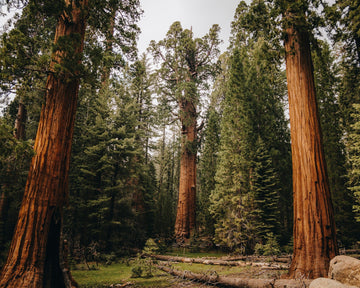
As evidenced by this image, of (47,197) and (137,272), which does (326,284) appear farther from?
(137,272)

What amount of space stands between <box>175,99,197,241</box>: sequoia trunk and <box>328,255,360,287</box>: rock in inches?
487

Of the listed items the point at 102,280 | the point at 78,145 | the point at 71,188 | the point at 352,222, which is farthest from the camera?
the point at 352,222

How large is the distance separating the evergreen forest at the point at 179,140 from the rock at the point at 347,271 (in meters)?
0.89

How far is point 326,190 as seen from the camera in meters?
4.67

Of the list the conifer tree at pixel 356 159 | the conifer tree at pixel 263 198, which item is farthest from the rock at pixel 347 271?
the conifer tree at pixel 263 198

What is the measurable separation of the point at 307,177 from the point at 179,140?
478 inches

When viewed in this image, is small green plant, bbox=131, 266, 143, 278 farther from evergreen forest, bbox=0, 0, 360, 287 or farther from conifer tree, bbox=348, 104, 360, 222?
conifer tree, bbox=348, 104, 360, 222

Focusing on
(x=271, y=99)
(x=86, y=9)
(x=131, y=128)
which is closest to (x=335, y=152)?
(x=271, y=99)

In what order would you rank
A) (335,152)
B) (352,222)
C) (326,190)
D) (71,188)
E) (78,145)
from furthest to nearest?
(335,152)
(352,222)
(78,145)
(71,188)
(326,190)

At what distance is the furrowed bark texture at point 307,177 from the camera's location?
14.3 feet

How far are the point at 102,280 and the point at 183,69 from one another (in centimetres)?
1435

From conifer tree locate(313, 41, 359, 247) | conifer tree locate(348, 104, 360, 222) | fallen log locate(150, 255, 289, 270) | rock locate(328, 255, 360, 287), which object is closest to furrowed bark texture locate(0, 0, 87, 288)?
rock locate(328, 255, 360, 287)

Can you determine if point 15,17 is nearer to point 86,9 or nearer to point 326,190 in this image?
point 86,9

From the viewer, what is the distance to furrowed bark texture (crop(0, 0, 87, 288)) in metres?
3.64
